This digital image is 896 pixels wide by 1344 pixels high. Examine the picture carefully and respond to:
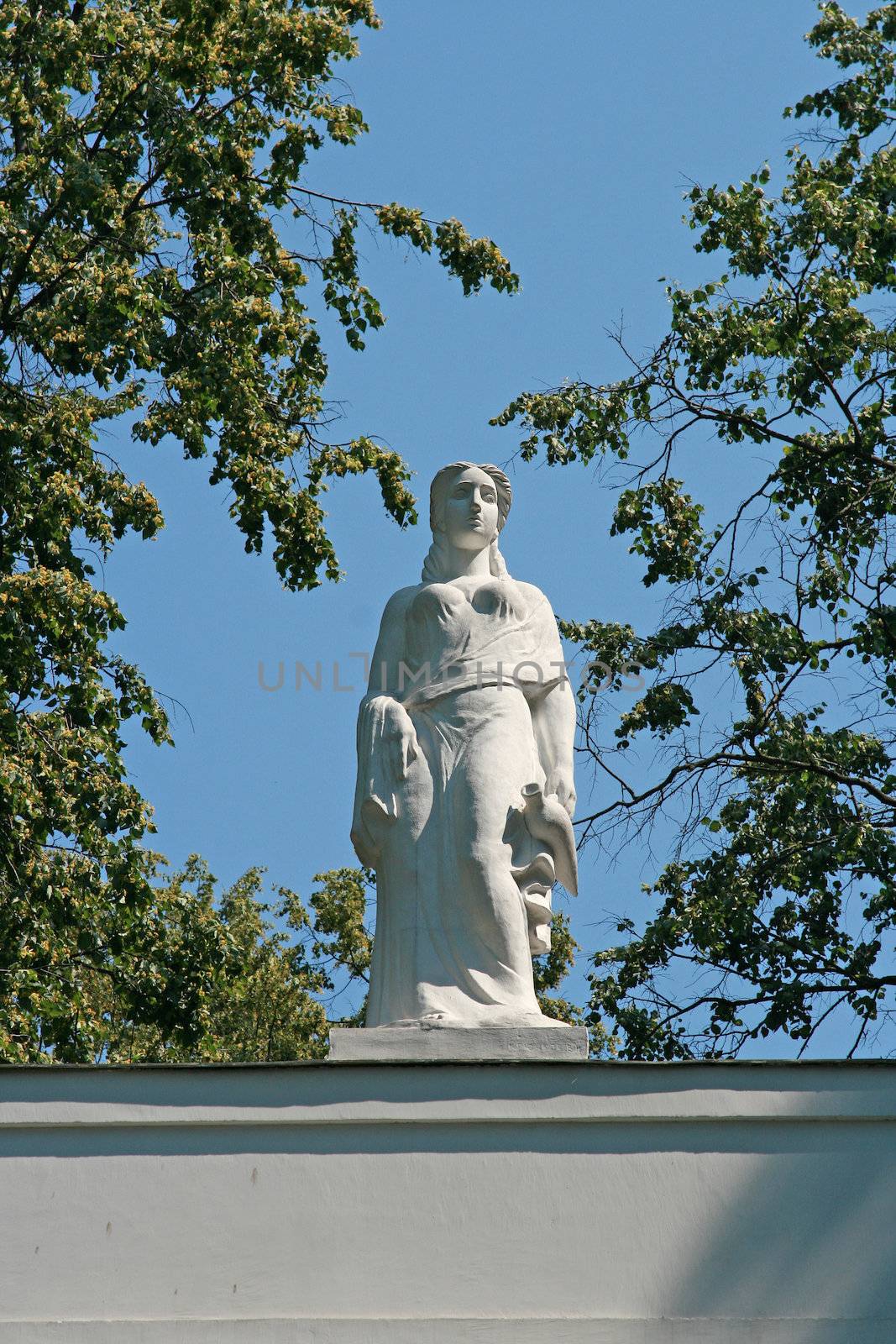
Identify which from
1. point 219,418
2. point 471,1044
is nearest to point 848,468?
point 219,418

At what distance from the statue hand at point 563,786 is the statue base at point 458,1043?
45.2 inches

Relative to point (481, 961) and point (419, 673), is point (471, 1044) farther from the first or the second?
point (419, 673)

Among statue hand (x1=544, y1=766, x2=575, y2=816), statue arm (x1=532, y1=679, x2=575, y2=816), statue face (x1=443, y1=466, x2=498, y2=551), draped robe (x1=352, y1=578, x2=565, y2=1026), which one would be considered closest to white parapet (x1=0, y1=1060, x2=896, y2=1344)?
draped robe (x1=352, y1=578, x2=565, y2=1026)

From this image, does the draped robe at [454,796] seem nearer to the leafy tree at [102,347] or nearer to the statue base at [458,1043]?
the statue base at [458,1043]

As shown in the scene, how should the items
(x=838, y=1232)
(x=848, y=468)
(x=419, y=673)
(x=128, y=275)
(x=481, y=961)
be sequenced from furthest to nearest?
1. (x=848, y=468)
2. (x=128, y=275)
3. (x=419, y=673)
4. (x=481, y=961)
5. (x=838, y=1232)

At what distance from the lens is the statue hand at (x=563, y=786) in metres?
9.14

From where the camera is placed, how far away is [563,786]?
361 inches

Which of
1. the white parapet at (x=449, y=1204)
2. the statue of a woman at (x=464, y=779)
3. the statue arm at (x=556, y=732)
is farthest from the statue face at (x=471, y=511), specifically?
the white parapet at (x=449, y=1204)

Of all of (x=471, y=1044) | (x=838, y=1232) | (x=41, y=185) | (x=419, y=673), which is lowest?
(x=838, y=1232)

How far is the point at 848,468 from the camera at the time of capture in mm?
15984

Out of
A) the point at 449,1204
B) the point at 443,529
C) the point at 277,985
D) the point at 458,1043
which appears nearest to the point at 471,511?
the point at 443,529

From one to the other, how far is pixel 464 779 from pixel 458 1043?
1230 mm

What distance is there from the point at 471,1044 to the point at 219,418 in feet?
29.5

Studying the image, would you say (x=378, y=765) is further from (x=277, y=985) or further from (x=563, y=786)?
(x=277, y=985)
